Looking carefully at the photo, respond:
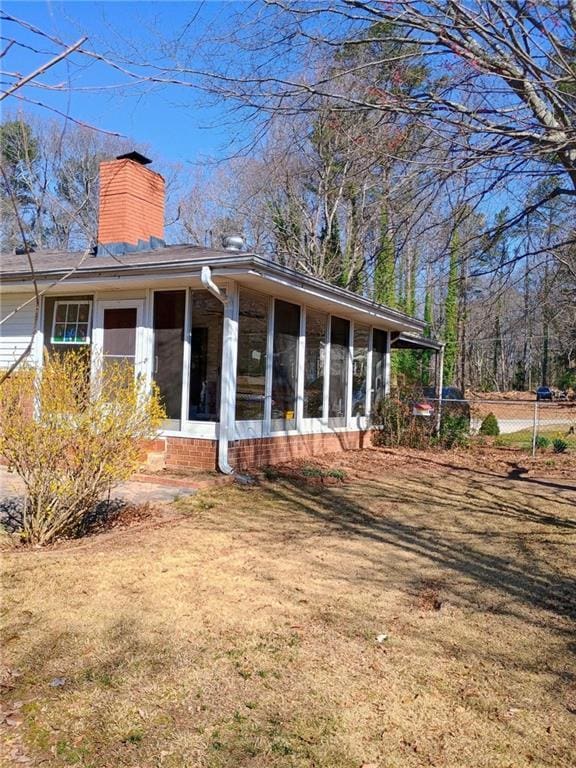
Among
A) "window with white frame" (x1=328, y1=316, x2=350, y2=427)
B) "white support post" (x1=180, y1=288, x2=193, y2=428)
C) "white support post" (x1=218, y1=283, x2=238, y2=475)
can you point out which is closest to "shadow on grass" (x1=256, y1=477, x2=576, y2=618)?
"white support post" (x1=218, y1=283, x2=238, y2=475)

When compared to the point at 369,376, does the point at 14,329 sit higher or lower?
higher

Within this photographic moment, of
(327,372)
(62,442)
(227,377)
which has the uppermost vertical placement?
(327,372)

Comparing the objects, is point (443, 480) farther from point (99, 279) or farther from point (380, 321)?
point (99, 279)

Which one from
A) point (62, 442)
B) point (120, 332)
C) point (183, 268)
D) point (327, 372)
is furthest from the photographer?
point (327, 372)

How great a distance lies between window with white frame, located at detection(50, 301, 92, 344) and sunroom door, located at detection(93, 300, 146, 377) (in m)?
0.25

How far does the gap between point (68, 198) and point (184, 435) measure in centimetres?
1133

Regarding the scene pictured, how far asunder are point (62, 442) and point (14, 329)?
20.4 ft

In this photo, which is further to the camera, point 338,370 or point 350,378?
point 350,378

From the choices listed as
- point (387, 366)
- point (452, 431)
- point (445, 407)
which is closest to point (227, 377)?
point (387, 366)

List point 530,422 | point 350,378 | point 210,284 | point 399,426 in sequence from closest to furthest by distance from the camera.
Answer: point 210,284 < point 350,378 < point 399,426 < point 530,422

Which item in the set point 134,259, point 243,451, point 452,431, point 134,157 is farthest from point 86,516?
point 452,431

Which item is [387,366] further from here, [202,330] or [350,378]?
[202,330]

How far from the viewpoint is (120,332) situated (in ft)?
30.2

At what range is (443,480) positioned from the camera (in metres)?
9.16
